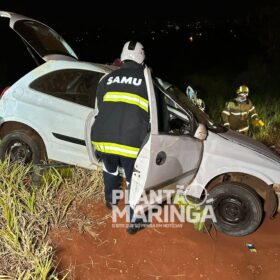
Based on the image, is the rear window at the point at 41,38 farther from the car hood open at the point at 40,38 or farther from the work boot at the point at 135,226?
the work boot at the point at 135,226

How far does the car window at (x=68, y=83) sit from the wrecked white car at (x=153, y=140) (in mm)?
11

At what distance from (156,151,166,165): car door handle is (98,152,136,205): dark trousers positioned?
0.31 metres

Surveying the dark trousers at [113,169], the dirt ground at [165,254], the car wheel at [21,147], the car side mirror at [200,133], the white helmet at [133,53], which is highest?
the white helmet at [133,53]

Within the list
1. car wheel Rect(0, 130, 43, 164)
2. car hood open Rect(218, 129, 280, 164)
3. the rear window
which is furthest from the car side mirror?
the rear window

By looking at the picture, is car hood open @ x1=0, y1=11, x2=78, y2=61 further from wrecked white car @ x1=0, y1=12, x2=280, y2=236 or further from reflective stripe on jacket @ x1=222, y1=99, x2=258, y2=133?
reflective stripe on jacket @ x1=222, y1=99, x2=258, y2=133

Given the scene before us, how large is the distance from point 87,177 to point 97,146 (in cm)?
82

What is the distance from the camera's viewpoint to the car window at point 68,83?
15.0 ft

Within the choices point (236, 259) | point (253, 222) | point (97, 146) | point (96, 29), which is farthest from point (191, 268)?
point (96, 29)

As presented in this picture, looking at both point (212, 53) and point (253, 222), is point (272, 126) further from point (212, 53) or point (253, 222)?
point (212, 53)

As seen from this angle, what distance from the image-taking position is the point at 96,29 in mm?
48625

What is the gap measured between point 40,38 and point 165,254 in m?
2.97

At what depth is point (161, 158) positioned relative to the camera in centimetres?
344

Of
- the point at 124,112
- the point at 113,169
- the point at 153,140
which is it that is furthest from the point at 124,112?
the point at 113,169

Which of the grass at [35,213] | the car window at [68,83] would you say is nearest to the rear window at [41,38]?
the car window at [68,83]
